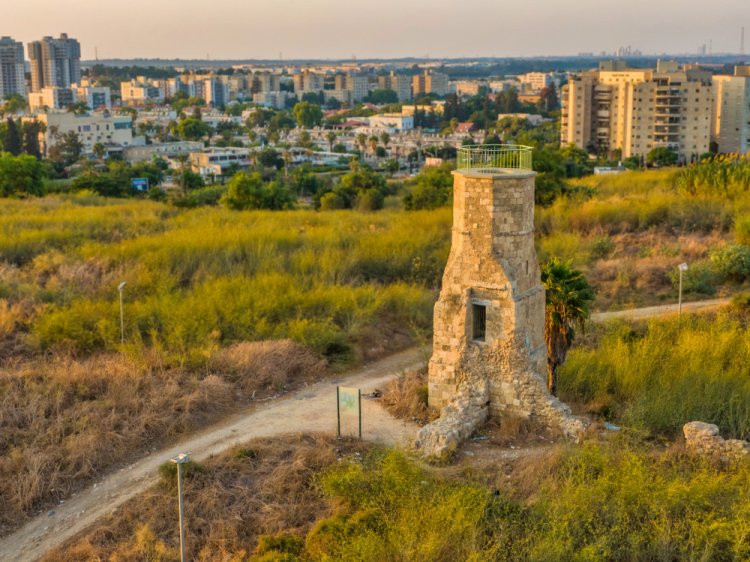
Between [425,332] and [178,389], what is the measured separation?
21.1 feet

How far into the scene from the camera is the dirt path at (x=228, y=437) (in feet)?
33.4

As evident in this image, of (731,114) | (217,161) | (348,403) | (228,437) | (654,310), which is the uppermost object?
(731,114)

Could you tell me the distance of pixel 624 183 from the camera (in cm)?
3503

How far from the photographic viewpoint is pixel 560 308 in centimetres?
1338

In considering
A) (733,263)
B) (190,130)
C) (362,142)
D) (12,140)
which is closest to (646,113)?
(362,142)

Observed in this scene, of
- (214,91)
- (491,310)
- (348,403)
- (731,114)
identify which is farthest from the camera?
(214,91)

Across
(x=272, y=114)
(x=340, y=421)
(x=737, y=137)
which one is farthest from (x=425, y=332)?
(x=272, y=114)

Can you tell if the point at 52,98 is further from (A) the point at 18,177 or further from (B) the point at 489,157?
(B) the point at 489,157

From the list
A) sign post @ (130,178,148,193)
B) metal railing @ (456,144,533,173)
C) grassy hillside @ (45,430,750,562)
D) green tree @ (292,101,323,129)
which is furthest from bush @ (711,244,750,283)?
green tree @ (292,101,323,129)

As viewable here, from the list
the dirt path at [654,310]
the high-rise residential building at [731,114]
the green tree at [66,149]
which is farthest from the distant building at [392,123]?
the dirt path at [654,310]

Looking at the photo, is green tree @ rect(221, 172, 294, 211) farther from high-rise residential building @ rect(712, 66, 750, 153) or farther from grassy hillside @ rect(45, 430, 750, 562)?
high-rise residential building @ rect(712, 66, 750, 153)

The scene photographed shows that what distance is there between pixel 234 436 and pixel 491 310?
4415mm

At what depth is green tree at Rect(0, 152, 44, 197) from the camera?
36.2 metres

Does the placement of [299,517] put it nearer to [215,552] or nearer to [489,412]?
[215,552]
